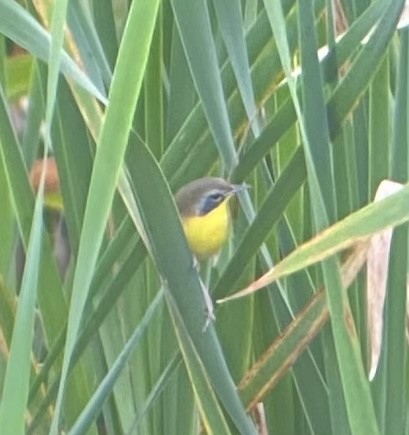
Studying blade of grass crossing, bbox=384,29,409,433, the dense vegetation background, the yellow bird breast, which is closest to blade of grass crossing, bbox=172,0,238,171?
the dense vegetation background

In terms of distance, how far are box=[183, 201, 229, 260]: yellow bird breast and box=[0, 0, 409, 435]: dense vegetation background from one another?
0.02 metres

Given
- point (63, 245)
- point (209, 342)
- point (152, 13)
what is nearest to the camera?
point (152, 13)

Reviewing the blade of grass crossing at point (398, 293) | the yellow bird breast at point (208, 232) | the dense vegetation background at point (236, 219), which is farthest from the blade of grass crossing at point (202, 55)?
the yellow bird breast at point (208, 232)

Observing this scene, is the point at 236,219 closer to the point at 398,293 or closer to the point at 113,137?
the point at 398,293

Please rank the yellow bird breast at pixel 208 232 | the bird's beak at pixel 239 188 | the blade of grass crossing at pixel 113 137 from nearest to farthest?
the blade of grass crossing at pixel 113 137, the bird's beak at pixel 239 188, the yellow bird breast at pixel 208 232

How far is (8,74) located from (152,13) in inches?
21.9

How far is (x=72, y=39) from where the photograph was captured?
703mm

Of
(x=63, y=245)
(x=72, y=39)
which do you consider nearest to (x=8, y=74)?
(x=72, y=39)

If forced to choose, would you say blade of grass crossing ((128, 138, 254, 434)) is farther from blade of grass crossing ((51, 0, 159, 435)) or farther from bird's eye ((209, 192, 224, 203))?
bird's eye ((209, 192, 224, 203))

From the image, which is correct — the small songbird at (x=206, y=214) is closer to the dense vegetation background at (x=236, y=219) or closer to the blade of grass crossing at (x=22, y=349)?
the dense vegetation background at (x=236, y=219)

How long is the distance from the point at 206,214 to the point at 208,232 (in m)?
0.04

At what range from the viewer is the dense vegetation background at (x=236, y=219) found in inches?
23.3

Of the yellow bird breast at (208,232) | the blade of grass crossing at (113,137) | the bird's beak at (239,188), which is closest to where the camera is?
the blade of grass crossing at (113,137)

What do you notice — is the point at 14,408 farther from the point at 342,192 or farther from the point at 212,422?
the point at 342,192
